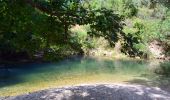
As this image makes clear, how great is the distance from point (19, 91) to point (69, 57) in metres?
24.8

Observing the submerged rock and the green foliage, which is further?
the submerged rock

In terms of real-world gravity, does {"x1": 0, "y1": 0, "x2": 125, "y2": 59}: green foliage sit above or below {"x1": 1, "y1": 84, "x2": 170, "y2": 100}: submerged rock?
above

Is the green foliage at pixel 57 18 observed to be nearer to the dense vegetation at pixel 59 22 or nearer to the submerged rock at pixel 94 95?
the dense vegetation at pixel 59 22

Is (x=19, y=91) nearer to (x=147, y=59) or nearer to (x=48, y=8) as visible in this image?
(x=48, y=8)

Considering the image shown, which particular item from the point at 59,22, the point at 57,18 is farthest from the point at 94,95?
the point at 57,18

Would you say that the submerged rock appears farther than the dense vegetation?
Yes

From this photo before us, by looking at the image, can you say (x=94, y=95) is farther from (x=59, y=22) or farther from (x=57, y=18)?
(x=57, y=18)

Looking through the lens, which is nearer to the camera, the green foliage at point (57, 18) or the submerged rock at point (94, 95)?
the green foliage at point (57, 18)

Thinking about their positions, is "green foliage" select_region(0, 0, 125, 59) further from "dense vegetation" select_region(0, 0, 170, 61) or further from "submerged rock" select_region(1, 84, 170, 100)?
"submerged rock" select_region(1, 84, 170, 100)

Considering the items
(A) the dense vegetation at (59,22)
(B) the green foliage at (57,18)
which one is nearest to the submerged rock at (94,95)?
(A) the dense vegetation at (59,22)

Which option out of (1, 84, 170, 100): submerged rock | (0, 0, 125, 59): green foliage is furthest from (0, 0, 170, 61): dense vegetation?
(1, 84, 170, 100): submerged rock

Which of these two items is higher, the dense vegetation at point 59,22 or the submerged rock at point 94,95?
the dense vegetation at point 59,22

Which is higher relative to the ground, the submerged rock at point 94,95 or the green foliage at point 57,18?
the green foliage at point 57,18

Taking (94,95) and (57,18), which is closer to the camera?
(57,18)
